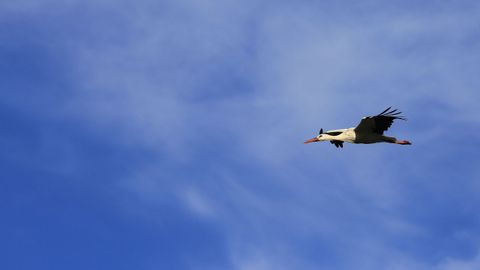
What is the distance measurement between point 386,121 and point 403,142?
459cm

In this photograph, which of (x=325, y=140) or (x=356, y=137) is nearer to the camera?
(x=356, y=137)

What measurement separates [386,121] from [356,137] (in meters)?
3.39

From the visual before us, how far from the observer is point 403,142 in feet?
277

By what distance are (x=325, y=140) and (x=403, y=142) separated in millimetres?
7439

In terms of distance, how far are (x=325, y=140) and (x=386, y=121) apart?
365 inches

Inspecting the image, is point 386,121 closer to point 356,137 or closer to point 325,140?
point 356,137

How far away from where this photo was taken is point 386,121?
8050 cm

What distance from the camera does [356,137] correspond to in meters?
82.9

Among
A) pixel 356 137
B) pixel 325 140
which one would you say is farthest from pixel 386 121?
pixel 325 140

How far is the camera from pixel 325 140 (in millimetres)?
88688

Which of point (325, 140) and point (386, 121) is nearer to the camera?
point (386, 121)
